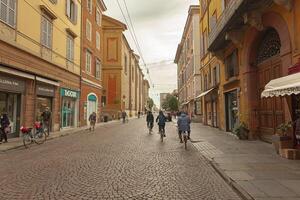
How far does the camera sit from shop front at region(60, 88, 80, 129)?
85.2 feet

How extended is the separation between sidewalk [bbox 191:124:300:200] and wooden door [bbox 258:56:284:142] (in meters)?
2.07

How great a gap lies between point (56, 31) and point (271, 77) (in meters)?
16.5

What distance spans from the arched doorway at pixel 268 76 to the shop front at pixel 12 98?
42.8 ft

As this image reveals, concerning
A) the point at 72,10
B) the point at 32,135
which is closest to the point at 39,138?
the point at 32,135

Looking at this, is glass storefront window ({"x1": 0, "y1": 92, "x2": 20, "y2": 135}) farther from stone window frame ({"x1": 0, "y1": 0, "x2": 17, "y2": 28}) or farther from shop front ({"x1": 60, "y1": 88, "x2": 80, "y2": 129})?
shop front ({"x1": 60, "y1": 88, "x2": 80, "y2": 129})

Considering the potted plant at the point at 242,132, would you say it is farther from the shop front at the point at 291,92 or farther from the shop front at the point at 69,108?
the shop front at the point at 69,108

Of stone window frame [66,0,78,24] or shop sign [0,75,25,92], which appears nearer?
shop sign [0,75,25,92]

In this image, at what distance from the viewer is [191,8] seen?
42.7 metres

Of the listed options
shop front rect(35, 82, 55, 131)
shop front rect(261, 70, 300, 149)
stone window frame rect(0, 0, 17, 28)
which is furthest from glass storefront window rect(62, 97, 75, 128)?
shop front rect(261, 70, 300, 149)

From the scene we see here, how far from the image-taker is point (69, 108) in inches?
1104

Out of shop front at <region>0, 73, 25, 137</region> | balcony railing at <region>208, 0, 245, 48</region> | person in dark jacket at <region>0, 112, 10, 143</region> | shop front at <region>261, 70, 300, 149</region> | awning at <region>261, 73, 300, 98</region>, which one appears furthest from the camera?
shop front at <region>0, 73, 25, 137</region>

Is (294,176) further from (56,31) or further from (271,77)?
(56,31)

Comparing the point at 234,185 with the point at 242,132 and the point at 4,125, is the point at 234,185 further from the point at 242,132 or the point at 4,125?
the point at 4,125

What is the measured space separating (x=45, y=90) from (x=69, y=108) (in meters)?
6.43
